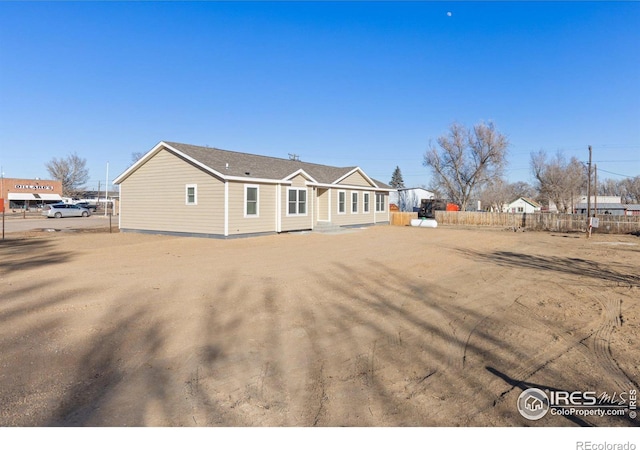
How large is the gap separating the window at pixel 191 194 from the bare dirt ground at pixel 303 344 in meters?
8.52

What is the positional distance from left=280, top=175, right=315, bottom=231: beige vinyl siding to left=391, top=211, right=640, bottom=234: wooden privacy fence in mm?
11934

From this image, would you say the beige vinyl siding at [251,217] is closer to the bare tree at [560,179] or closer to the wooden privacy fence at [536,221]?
the wooden privacy fence at [536,221]

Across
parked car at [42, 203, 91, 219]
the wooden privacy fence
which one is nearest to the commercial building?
parked car at [42, 203, 91, 219]

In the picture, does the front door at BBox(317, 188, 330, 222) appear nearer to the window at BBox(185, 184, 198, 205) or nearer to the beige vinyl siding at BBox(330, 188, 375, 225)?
the beige vinyl siding at BBox(330, 188, 375, 225)

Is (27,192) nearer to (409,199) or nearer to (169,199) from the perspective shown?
(169,199)

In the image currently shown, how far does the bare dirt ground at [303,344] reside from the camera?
131 inches

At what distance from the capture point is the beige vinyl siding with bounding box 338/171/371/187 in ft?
85.6

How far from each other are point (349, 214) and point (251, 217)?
9186 millimetres

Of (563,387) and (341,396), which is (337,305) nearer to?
(341,396)

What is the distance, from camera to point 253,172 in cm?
1925

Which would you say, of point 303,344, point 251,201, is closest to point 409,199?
point 251,201

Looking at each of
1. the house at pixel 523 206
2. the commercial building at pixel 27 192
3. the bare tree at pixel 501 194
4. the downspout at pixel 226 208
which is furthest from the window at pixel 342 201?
the house at pixel 523 206

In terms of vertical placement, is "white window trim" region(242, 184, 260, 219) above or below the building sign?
below
